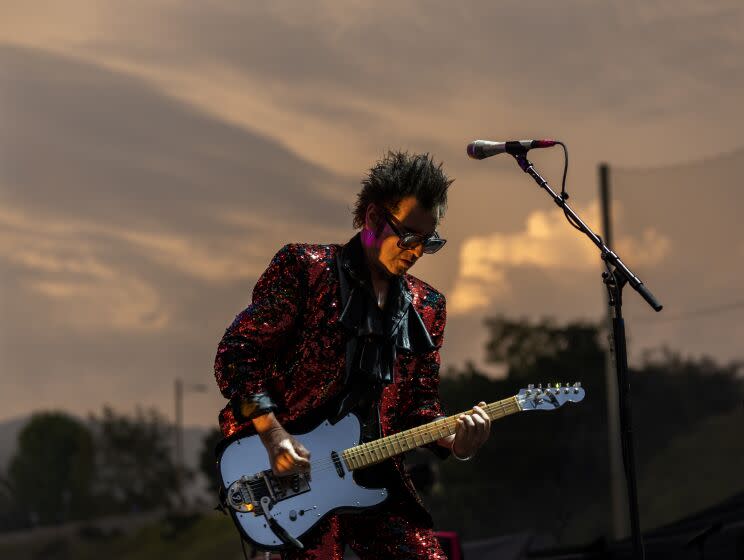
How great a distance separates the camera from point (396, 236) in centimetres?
337

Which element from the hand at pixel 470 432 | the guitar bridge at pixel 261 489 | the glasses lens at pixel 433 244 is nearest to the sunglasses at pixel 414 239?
the glasses lens at pixel 433 244

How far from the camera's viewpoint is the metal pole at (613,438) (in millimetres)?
10094

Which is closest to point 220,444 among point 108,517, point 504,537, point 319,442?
point 319,442

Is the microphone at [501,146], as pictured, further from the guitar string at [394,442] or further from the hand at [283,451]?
the hand at [283,451]

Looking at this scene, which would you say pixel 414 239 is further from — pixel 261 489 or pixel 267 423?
pixel 261 489

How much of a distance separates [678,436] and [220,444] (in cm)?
792

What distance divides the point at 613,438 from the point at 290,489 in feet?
25.1

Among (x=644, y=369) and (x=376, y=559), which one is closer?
(x=376, y=559)

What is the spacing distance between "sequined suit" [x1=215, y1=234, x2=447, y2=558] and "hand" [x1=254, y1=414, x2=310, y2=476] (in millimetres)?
97

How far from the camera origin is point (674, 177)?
35.2ft

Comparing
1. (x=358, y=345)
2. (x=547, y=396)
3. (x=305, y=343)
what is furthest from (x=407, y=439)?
(x=547, y=396)

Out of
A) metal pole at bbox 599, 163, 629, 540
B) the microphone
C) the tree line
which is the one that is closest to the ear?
the microphone

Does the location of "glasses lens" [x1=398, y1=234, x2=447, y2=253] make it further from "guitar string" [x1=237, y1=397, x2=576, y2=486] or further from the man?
"guitar string" [x1=237, y1=397, x2=576, y2=486]

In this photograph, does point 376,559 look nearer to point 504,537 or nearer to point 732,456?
point 504,537
